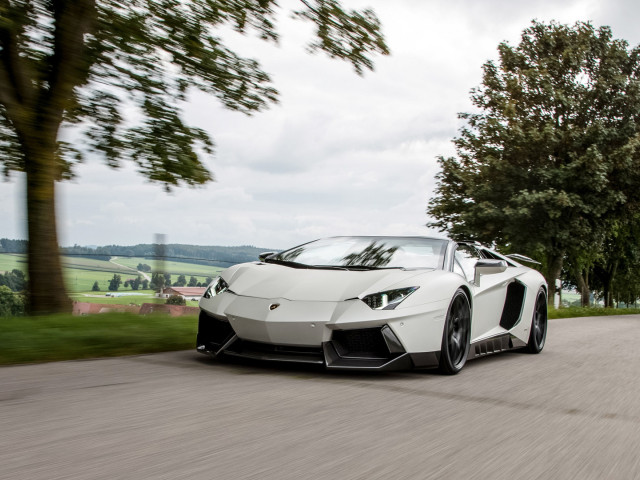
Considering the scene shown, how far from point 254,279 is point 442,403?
199 cm

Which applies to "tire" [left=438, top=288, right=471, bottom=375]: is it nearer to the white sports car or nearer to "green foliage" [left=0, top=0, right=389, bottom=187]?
the white sports car

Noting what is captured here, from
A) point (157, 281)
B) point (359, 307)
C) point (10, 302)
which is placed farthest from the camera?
point (157, 281)

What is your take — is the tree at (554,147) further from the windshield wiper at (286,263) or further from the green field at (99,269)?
the windshield wiper at (286,263)

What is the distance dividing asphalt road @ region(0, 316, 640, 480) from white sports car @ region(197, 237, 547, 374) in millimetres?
203

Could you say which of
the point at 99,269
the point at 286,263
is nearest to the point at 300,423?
the point at 286,263

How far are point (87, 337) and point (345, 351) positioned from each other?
102 inches

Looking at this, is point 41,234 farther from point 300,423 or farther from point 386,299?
point 300,423

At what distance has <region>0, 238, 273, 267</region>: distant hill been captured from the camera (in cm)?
899

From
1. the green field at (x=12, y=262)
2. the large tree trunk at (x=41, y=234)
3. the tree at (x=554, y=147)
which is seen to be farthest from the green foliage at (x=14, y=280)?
the tree at (x=554, y=147)

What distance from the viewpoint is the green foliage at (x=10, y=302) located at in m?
8.26

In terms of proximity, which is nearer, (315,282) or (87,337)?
(315,282)

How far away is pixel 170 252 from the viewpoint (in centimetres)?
988

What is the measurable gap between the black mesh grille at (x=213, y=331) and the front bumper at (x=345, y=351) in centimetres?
6

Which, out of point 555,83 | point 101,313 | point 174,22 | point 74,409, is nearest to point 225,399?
point 74,409
